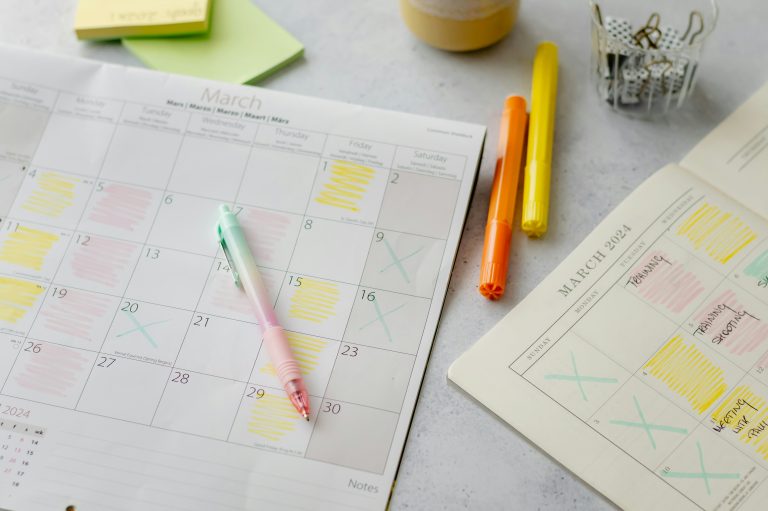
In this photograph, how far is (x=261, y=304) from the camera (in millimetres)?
557

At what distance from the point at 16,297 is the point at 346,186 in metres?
0.25

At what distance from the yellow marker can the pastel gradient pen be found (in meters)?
0.19

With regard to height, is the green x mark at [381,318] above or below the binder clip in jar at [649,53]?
below

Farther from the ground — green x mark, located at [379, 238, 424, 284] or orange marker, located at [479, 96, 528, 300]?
orange marker, located at [479, 96, 528, 300]

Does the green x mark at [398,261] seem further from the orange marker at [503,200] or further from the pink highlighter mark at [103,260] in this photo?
the pink highlighter mark at [103,260]

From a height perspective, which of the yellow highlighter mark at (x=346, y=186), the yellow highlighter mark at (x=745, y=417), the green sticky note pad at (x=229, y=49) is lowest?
the yellow highlighter mark at (x=745, y=417)

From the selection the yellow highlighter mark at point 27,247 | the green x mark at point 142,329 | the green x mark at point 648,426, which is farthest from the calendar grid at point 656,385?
the yellow highlighter mark at point 27,247

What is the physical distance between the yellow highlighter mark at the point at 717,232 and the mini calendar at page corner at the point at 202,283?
6.4 inches

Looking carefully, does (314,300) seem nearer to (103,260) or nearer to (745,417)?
(103,260)

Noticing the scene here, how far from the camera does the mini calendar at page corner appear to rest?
515 millimetres

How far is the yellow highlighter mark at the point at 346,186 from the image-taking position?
1.98 feet

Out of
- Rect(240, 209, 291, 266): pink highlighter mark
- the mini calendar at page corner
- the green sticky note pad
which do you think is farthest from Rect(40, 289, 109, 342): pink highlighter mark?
the green sticky note pad

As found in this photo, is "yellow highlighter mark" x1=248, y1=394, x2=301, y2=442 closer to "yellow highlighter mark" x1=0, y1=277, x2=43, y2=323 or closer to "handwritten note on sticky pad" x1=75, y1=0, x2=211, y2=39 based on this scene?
"yellow highlighter mark" x1=0, y1=277, x2=43, y2=323

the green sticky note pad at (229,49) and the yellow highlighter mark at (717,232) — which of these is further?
the green sticky note pad at (229,49)
